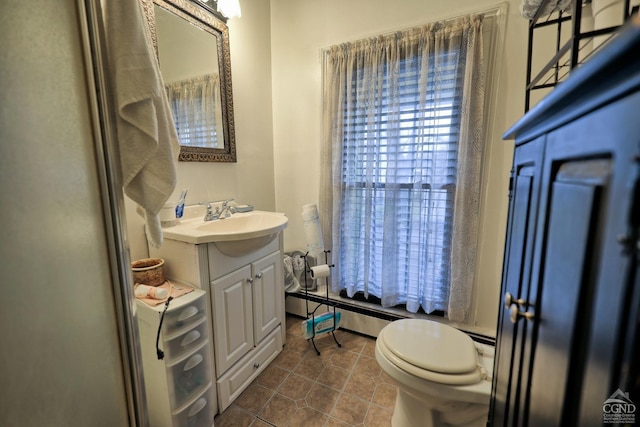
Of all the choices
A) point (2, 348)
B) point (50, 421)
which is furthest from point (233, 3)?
point (50, 421)

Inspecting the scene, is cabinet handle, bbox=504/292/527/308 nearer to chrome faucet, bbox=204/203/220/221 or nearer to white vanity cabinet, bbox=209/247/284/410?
white vanity cabinet, bbox=209/247/284/410

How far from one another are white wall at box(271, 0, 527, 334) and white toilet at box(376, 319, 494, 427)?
71cm

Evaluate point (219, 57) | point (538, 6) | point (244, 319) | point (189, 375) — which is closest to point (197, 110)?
point (219, 57)

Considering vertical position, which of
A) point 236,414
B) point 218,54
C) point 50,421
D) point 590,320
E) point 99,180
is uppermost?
point 218,54

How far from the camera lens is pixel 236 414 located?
134 centimetres

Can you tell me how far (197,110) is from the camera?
160 cm

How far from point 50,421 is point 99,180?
53 centimetres

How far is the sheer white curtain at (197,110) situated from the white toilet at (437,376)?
4.97ft

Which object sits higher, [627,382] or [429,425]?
[627,382]

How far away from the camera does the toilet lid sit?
3.29 ft

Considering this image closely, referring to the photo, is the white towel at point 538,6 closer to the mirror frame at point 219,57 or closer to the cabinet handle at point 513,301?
the cabinet handle at point 513,301

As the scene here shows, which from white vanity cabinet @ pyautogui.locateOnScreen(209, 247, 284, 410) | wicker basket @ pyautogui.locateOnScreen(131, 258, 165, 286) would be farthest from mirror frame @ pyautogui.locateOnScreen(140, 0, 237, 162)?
white vanity cabinet @ pyautogui.locateOnScreen(209, 247, 284, 410)

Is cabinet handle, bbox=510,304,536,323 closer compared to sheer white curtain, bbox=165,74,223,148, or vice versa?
cabinet handle, bbox=510,304,536,323

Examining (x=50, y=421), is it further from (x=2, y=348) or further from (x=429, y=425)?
(x=429, y=425)
